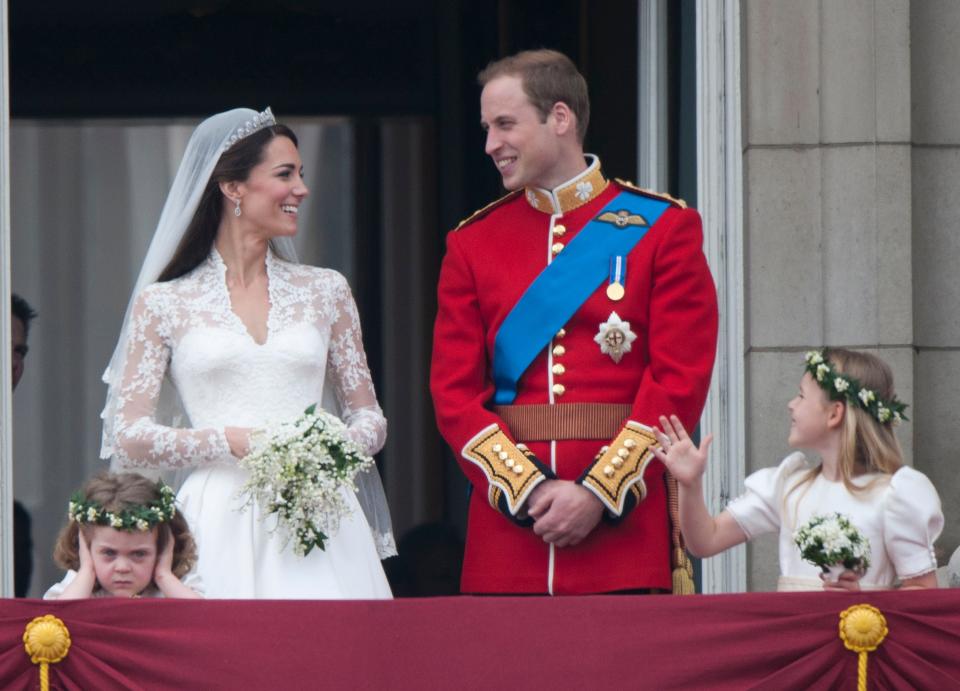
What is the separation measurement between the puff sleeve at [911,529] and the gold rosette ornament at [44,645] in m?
1.97

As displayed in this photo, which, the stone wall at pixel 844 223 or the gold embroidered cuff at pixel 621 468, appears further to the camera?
the stone wall at pixel 844 223

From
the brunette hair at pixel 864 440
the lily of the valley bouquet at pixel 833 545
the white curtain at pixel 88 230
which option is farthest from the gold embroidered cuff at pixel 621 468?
the white curtain at pixel 88 230

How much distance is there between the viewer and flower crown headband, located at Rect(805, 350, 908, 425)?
19.7ft

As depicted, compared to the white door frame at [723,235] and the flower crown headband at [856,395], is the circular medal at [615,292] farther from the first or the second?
the white door frame at [723,235]

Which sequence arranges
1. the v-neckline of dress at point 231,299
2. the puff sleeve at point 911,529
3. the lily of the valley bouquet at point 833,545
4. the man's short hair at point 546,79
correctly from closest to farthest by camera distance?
the lily of the valley bouquet at point 833,545 < the puff sleeve at point 911,529 < the man's short hair at point 546,79 < the v-neckline of dress at point 231,299

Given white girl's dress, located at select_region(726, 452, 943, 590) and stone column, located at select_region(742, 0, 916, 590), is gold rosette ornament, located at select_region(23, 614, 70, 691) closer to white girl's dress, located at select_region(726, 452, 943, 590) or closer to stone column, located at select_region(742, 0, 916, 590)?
white girl's dress, located at select_region(726, 452, 943, 590)

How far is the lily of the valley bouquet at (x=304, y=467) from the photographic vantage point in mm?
5871

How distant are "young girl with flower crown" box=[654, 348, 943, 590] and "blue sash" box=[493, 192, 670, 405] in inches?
16.7

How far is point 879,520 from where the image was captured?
5.88 metres

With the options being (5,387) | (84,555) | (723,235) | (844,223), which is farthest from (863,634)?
(5,387)

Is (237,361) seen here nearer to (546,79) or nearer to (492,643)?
(546,79)

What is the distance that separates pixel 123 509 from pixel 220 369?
0.73 metres

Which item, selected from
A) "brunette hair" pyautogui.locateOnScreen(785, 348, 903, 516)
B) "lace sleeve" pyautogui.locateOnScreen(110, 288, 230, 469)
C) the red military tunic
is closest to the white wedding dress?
"lace sleeve" pyautogui.locateOnScreen(110, 288, 230, 469)

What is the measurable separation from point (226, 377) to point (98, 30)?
3.93m
